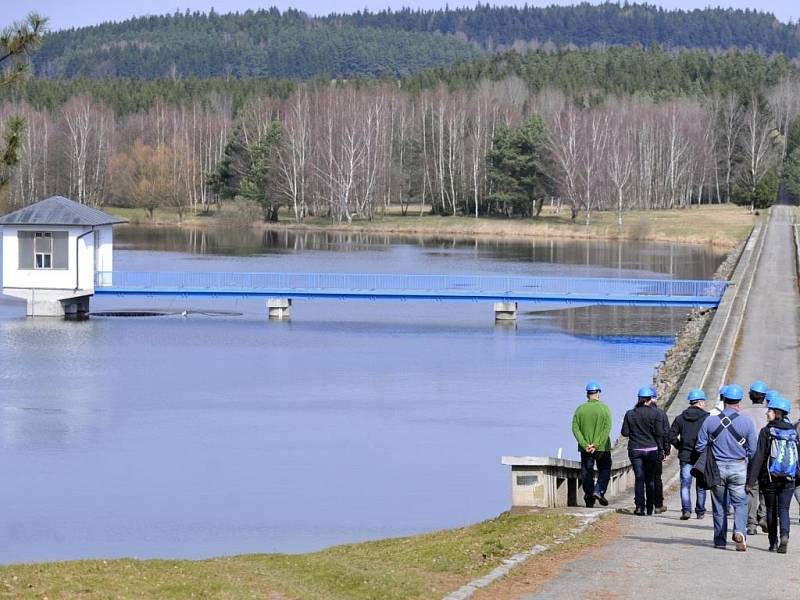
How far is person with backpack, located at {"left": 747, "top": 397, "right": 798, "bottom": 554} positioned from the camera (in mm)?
12836

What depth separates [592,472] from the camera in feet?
53.2

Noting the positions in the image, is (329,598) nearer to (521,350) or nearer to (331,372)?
(331,372)

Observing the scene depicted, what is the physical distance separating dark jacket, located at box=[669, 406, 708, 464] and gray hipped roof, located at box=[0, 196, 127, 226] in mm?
35320

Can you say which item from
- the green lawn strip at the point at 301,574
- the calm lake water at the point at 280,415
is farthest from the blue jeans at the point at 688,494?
the calm lake water at the point at 280,415

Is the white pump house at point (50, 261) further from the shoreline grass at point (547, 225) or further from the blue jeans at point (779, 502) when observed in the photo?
the shoreline grass at point (547, 225)

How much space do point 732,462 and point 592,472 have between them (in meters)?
3.10

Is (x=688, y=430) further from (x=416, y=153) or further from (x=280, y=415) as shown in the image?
(x=416, y=153)

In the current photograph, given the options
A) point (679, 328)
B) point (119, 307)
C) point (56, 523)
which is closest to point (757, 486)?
point (56, 523)

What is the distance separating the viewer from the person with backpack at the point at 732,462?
43.3ft

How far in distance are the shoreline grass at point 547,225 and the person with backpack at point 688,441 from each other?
69.7 metres

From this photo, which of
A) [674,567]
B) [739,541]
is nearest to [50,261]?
[739,541]

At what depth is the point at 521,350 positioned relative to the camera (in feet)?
138

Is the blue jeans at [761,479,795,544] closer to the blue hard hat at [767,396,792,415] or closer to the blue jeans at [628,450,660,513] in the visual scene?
the blue hard hat at [767,396,792,415]

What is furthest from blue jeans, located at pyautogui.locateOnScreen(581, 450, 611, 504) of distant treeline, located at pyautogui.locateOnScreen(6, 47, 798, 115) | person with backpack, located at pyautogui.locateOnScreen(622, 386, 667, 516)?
distant treeline, located at pyautogui.locateOnScreen(6, 47, 798, 115)
